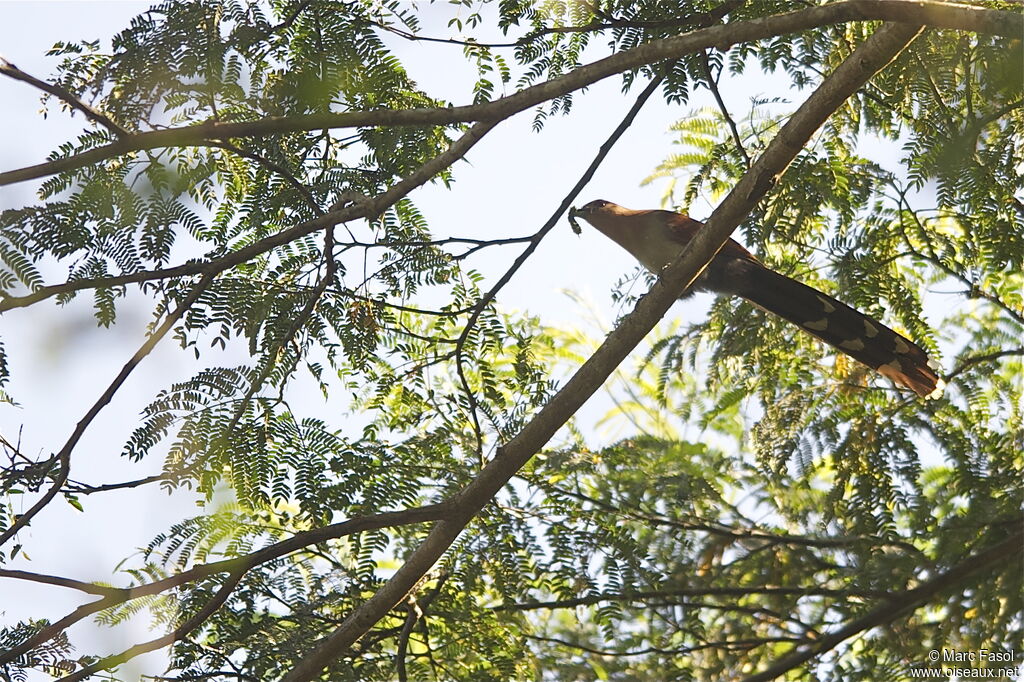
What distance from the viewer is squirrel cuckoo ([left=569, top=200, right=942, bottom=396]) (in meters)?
3.65

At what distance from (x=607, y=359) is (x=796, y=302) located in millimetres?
1185

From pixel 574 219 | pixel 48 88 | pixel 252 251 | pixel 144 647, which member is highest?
pixel 574 219

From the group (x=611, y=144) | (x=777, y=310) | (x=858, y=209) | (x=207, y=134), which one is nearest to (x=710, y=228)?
(x=611, y=144)

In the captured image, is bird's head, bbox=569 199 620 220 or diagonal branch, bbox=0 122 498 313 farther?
bird's head, bbox=569 199 620 220

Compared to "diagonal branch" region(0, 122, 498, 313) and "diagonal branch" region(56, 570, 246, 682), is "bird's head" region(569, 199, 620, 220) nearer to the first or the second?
"diagonal branch" region(0, 122, 498, 313)

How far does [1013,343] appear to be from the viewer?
4488 millimetres

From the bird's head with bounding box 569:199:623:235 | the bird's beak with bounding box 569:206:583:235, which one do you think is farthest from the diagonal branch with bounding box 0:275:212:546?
the bird's head with bounding box 569:199:623:235

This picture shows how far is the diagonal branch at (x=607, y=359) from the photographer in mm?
2834

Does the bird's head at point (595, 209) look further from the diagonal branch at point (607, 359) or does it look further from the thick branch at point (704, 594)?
the thick branch at point (704, 594)

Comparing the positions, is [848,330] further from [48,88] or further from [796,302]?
[48,88]

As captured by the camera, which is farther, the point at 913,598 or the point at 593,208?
the point at 593,208

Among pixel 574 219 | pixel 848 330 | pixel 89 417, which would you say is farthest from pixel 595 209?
pixel 89 417

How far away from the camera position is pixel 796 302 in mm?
3832

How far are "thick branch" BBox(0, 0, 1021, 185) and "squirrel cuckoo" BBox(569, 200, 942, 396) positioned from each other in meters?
0.79
